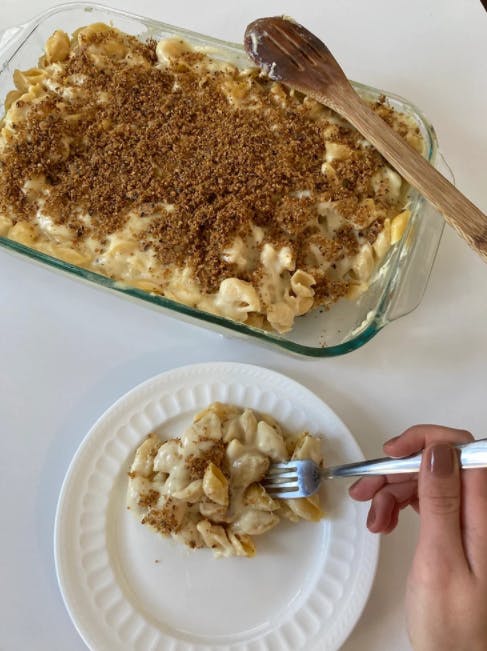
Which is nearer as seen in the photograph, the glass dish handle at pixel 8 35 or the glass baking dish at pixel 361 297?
the glass baking dish at pixel 361 297

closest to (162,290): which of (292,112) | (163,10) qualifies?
(292,112)

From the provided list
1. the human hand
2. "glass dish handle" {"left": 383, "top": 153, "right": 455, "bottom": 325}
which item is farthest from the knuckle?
"glass dish handle" {"left": 383, "top": 153, "right": 455, "bottom": 325}

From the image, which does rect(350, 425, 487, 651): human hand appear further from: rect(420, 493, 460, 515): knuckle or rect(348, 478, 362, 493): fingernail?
rect(348, 478, 362, 493): fingernail

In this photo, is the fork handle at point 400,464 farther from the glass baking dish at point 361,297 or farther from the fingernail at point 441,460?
the glass baking dish at point 361,297

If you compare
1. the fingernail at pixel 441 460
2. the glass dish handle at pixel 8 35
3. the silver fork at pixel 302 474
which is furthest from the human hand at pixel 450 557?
the glass dish handle at pixel 8 35

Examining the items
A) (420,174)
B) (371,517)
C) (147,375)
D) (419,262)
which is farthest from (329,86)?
(371,517)

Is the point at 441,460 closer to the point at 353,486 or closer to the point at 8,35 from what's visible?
the point at 353,486

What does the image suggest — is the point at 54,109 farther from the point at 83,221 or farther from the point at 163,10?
the point at 163,10
